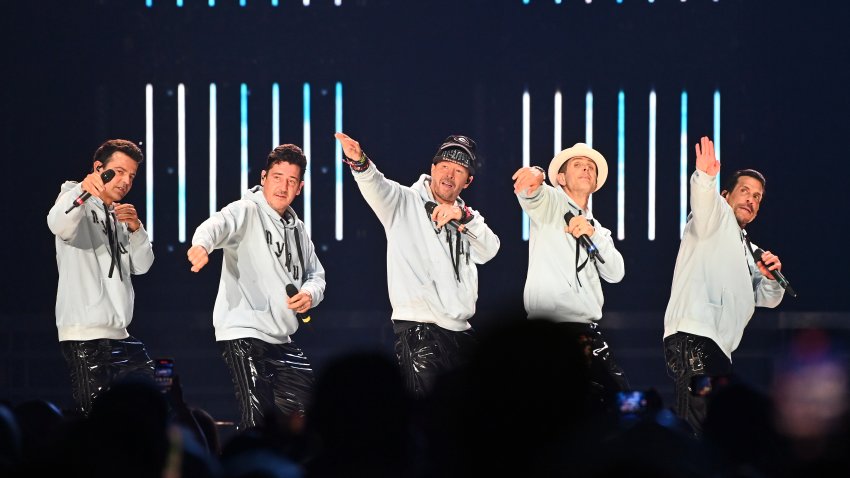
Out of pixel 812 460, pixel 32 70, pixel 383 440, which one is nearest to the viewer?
pixel 812 460

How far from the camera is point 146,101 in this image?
10.8 metres

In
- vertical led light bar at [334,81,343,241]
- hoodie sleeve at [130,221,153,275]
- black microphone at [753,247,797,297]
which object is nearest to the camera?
hoodie sleeve at [130,221,153,275]

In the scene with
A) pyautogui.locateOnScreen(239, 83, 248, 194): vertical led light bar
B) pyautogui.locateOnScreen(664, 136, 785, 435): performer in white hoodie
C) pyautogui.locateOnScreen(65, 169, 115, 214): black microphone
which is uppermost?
pyautogui.locateOnScreen(239, 83, 248, 194): vertical led light bar

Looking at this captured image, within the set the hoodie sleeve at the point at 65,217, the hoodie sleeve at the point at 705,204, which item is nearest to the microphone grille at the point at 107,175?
the hoodie sleeve at the point at 65,217

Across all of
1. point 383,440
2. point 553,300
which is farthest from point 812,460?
point 553,300

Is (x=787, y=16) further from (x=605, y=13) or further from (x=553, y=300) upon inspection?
(x=553, y=300)

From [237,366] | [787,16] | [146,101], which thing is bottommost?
[237,366]

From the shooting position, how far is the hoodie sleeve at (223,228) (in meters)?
7.06

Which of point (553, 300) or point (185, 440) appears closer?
point (185, 440)

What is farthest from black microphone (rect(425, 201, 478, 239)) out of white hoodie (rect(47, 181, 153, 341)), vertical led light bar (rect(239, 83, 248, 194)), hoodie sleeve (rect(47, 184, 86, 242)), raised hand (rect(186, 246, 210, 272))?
vertical led light bar (rect(239, 83, 248, 194))

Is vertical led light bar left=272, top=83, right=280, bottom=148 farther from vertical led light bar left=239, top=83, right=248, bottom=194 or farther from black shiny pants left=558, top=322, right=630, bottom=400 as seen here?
black shiny pants left=558, top=322, right=630, bottom=400

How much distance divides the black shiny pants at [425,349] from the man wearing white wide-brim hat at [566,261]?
52 cm

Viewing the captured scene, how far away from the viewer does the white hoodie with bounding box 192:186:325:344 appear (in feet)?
24.0

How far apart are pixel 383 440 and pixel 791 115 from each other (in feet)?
27.3
